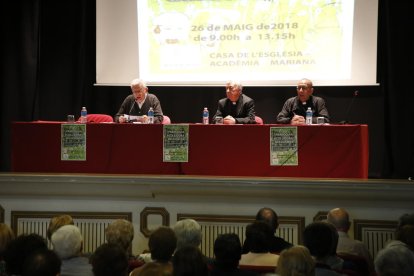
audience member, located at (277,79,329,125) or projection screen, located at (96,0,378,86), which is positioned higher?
projection screen, located at (96,0,378,86)

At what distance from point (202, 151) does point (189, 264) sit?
2.32 m

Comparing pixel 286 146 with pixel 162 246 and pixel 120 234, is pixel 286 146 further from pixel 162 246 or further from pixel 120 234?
pixel 162 246

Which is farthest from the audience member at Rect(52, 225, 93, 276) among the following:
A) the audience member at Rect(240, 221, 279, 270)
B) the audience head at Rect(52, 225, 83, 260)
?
the audience member at Rect(240, 221, 279, 270)

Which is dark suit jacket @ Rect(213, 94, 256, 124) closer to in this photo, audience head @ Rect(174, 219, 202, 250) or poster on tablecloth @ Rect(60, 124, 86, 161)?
poster on tablecloth @ Rect(60, 124, 86, 161)

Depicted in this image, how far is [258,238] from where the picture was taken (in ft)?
8.89

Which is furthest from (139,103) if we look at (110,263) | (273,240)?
(110,263)

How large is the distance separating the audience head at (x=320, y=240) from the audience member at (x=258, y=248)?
0.64 ft

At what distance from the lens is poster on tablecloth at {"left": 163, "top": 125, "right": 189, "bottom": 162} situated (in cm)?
437

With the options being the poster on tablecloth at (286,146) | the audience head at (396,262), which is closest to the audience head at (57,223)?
the audience head at (396,262)

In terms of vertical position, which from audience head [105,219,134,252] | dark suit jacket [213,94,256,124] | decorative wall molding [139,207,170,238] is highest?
dark suit jacket [213,94,256,124]

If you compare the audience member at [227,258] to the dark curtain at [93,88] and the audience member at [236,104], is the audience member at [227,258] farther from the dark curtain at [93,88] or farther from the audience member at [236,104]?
the dark curtain at [93,88]

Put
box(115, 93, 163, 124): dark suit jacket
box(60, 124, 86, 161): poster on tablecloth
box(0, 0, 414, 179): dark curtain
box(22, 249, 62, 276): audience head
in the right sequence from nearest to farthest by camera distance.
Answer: box(22, 249, 62, 276): audience head < box(60, 124, 86, 161): poster on tablecloth < box(115, 93, 163, 124): dark suit jacket < box(0, 0, 414, 179): dark curtain

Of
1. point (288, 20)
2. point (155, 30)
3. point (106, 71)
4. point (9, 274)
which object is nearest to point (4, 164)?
point (106, 71)

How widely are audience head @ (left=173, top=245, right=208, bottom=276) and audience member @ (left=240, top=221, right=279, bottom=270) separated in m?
0.61
